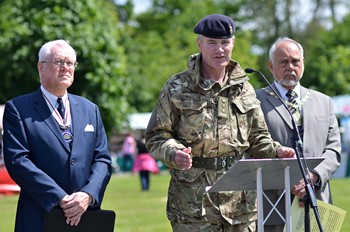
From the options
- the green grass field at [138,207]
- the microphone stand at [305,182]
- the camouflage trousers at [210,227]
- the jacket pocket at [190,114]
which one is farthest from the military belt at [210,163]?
the green grass field at [138,207]

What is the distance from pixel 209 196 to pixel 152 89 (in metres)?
51.0

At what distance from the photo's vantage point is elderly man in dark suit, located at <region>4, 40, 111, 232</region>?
21.2 ft

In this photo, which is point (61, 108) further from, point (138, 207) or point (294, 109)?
point (138, 207)

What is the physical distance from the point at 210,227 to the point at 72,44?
2126 cm

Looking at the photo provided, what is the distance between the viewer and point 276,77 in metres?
7.93

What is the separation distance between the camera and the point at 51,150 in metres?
6.59

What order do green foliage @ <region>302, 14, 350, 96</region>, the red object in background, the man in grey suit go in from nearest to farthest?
the man in grey suit
the red object in background
green foliage @ <region>302, 14, 350, 96</region>

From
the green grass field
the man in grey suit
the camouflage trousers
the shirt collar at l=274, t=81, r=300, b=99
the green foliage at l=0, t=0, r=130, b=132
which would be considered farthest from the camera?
the green foliage at l=0, t=0, r=130, b=132

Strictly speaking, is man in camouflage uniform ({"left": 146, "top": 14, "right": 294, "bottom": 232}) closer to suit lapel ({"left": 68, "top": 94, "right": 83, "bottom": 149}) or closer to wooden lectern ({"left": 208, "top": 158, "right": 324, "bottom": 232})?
wooden lectern ({"left": 208, "top": 158, "right": 324, "bottom": 232})

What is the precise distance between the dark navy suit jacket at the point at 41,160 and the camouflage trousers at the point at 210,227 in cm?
64

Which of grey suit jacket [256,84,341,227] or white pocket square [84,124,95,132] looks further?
grey suit jacket [256,84,341,227]

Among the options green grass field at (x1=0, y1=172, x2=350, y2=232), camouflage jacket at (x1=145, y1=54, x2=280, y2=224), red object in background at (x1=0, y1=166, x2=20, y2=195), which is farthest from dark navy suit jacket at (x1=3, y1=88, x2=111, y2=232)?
red object in background at (x1=0, y1=166, x2=20, y2=195)

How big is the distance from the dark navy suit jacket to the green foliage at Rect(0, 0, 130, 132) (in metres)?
20.5

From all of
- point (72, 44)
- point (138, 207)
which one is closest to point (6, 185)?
point (72, 44)
